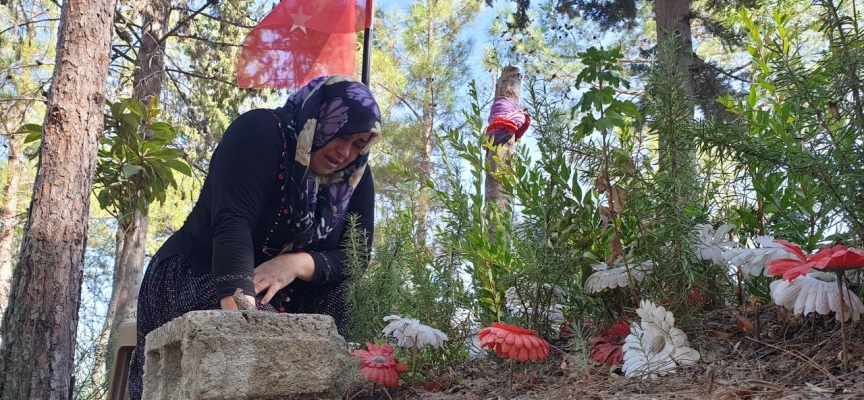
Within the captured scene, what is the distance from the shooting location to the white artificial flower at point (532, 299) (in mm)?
1625

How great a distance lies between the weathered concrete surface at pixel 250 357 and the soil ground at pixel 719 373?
0.78 feet

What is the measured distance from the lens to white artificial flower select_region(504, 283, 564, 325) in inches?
64.0

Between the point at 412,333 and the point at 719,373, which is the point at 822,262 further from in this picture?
the point at 412,333

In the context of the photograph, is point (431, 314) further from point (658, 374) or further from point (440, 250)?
point (658, 374)

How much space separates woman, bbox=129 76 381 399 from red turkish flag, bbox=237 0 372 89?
73.8 inches

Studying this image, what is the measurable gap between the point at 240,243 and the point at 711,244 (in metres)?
1.16

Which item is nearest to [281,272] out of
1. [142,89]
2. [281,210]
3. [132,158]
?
[281,210]

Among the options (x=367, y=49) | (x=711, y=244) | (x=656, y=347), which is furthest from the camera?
(x=367, y=49)

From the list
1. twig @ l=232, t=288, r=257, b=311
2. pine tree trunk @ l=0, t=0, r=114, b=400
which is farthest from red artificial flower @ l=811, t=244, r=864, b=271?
pine tree trunk @ l=0, t=0, r=114, b=400

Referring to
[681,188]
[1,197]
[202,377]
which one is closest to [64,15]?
[202,377]

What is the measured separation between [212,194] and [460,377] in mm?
852

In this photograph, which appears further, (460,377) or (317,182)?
(317,182)

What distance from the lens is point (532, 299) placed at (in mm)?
1622

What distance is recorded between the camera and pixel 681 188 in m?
1.39
